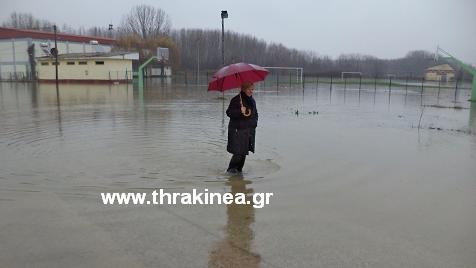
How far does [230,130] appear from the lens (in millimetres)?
6852

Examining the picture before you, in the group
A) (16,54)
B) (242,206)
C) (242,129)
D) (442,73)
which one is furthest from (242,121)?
(442,73)

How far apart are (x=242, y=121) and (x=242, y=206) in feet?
5.27

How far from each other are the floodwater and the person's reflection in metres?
0.01

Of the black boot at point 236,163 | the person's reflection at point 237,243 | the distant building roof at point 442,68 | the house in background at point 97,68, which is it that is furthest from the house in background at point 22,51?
the distant building roof at point 442,68

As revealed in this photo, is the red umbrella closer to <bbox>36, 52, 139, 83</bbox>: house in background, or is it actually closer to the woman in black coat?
the woman in black coat

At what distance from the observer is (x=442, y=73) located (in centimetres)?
6488

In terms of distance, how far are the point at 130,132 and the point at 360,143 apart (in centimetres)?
609

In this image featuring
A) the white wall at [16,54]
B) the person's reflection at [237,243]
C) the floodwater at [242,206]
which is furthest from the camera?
the white wall at [16,54]

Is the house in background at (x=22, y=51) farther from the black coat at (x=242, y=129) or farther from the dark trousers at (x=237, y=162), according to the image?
the black coat at (x=242, y=129)

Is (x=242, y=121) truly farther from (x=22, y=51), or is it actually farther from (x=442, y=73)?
(x=442, y=73)

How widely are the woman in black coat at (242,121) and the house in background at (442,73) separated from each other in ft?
203

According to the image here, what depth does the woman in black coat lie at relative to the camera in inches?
259

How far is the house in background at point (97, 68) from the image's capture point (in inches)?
1843

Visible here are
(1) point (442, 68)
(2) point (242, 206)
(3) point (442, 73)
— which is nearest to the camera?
(2) point (242, 206)
